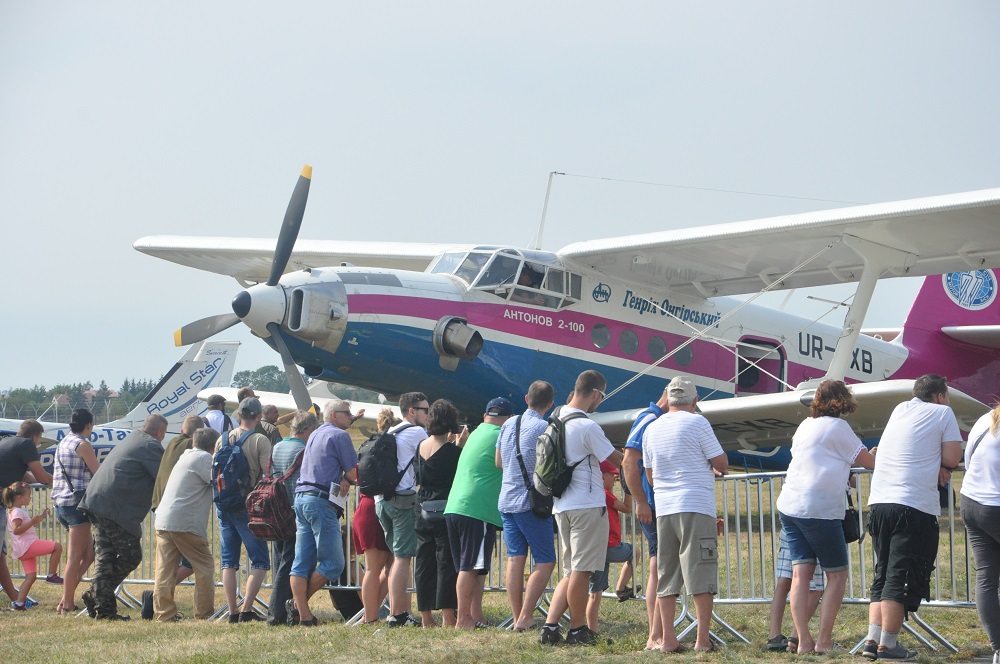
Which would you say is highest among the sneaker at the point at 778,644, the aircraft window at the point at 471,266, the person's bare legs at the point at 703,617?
the aircraft window at the point at 471,266

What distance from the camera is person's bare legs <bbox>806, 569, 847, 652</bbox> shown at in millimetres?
6469

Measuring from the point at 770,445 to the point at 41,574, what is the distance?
1054 cm

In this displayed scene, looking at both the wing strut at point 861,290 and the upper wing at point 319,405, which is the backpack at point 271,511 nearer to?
the wing strut at point 861,290

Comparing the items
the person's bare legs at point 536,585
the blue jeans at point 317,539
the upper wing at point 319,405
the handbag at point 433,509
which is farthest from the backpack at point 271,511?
the upper wing at point 319,405

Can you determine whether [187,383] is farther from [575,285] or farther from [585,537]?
[585,537]

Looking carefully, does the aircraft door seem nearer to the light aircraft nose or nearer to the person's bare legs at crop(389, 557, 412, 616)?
the light aircraft nose

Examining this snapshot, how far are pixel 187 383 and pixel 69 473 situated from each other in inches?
654

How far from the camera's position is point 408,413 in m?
8.55

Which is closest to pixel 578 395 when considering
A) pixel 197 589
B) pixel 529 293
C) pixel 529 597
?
pixel 529 597

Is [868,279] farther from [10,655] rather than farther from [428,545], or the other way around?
[10,655]

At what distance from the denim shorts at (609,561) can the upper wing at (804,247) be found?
6.69 m

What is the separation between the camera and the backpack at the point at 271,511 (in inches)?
338

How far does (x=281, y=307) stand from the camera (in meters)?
12.5

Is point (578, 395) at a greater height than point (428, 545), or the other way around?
point (578, 395)
